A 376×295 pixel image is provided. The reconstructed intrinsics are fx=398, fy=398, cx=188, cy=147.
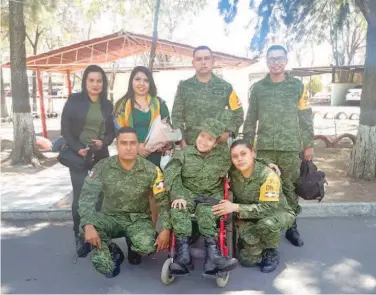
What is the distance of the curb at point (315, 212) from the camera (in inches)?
181

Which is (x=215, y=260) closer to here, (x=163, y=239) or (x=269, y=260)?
(x=163, y=239)

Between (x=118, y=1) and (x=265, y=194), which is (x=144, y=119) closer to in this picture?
(x=265, y=194)

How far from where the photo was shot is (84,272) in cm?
322

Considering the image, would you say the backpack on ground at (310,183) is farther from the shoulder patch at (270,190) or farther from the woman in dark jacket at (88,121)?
the woman in dark jacket at (88,121)

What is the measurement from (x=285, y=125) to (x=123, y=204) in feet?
5.36

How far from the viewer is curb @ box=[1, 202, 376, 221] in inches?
181

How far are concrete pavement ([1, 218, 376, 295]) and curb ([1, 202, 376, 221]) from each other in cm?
53

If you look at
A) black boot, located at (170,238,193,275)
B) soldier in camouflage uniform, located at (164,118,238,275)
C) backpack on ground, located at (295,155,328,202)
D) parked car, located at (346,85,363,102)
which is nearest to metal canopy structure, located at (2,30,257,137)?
backpack on ground, located at (295,155,328,202)

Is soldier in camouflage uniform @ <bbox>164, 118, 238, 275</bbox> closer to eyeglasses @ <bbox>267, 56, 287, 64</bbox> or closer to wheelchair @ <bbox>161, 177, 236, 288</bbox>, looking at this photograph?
wheelchair @ <bbox>161, 177, 236, 288</bbox>

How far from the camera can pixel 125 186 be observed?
10.9 ft

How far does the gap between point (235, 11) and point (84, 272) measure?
4588 mm

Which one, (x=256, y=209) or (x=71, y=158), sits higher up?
(x=71, y=158)

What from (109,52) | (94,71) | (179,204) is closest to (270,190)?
(179,204)

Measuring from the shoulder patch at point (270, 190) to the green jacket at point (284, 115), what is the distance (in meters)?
0.55
